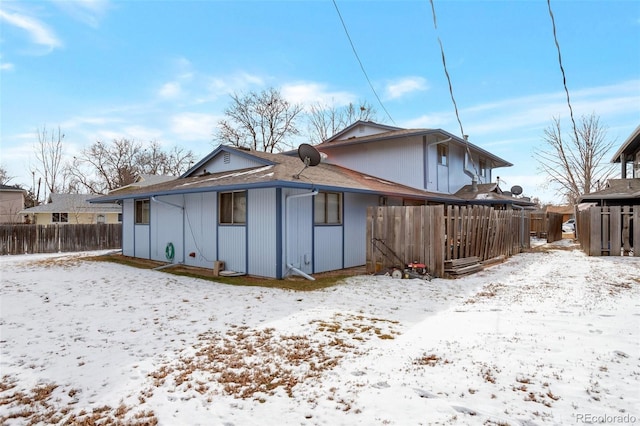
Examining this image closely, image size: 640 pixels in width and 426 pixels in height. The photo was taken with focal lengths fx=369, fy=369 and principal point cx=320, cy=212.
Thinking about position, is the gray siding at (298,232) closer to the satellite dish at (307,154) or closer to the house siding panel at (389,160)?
the satellite dish at (307,154)

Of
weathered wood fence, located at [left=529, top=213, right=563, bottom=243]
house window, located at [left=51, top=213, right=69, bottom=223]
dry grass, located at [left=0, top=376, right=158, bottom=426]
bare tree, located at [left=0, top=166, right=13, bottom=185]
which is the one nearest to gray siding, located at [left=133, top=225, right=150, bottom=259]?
dry grass, located at [left=0, top=376, right=158, bottom=426]

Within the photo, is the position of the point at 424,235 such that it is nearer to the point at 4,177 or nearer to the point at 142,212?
the point at 142,212

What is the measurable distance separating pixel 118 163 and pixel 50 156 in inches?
304

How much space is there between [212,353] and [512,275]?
8267mm

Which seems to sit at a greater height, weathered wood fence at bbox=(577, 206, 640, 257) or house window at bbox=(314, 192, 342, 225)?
house window at bbox=(314, 192, 342, 225)

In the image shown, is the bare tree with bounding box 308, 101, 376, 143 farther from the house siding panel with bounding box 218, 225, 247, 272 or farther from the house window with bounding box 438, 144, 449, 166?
the house siding panel with bounding box 218, 225, 247, 272

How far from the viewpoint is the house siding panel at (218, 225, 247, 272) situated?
10.1 m

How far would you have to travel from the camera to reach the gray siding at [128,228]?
49.8 feet

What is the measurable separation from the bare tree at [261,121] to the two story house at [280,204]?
18.3 m

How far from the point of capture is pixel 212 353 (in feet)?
14.3

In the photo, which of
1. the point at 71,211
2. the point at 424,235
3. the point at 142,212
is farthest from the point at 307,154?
the point at 71,211

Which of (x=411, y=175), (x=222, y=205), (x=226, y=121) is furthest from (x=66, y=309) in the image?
(x=226, y=121)

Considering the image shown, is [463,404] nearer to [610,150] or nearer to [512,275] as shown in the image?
[512,275]

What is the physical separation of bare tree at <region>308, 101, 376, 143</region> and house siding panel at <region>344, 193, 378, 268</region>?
24379mm
